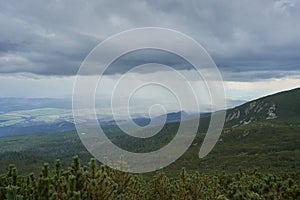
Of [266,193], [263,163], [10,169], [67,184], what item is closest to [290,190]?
[266,193]

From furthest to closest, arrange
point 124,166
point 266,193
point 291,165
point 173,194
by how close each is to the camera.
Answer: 1. point 291,165
2. point 173,194
3. point 124,166
4. point 266,193

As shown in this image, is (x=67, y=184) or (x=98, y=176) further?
(x=98, y=176)

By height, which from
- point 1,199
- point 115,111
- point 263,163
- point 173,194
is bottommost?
point 263,163

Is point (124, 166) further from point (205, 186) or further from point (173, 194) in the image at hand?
point (205, 186)

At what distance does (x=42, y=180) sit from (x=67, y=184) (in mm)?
1128

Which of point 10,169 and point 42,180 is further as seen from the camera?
point 10,169

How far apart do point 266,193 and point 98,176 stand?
550 inches

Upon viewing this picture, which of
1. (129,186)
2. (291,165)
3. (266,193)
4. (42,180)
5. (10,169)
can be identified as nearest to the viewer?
(42,180)

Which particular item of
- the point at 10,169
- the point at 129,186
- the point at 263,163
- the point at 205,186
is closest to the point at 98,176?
the point at 10,169

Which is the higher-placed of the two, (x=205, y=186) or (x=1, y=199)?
(x=1, y=199)

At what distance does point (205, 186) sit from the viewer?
37750 mm

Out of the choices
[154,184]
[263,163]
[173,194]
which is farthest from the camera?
[263,163]

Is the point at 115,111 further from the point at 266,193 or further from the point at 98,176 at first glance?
the point at 266,193

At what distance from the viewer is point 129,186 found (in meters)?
30.8
